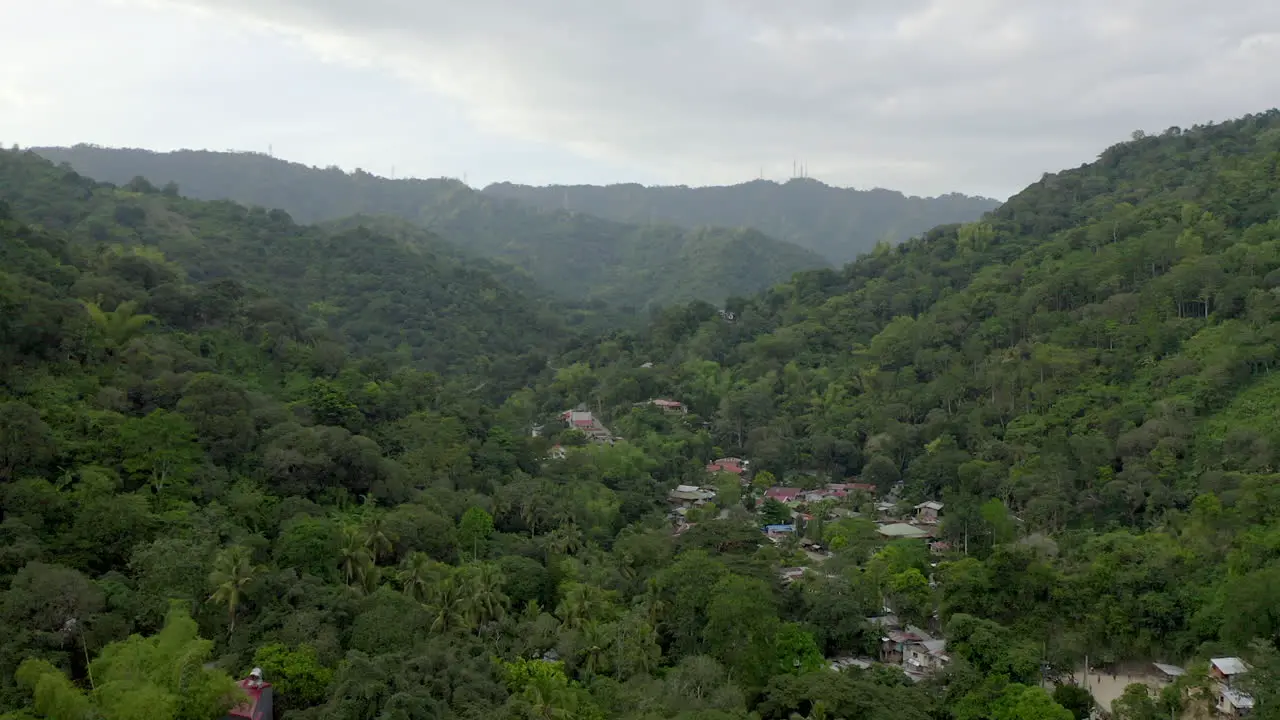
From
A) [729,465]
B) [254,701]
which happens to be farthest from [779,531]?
[254,701]

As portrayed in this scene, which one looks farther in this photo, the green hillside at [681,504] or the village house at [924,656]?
the village house at [924,656]

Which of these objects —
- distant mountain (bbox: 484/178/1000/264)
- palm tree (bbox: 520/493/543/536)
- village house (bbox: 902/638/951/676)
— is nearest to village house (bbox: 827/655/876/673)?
village house (bbox: 902/638/951/676)

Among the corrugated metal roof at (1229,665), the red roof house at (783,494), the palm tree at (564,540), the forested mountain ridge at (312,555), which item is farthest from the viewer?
the red roof house at (783,494)

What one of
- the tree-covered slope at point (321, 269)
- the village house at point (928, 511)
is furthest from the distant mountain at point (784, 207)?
the village house at point (928, 511)

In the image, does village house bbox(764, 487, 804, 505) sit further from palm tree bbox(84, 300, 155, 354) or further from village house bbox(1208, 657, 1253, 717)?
palm tree bbox(84, 300, 155, 354)

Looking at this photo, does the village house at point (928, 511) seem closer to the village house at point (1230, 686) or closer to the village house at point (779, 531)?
the village house at point (779, 531)

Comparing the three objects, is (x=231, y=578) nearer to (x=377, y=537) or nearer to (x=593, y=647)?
(x=377, y=537)

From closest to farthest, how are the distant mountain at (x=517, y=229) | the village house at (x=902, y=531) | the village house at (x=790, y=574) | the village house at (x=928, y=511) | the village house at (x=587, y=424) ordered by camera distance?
the village house at (x=790, y=574) → the village house at (x=902, y=531) → the village house at (x=928, y=511) → the village house at (x=587, y=424) → the distant mountain at (x=517, y=229)
